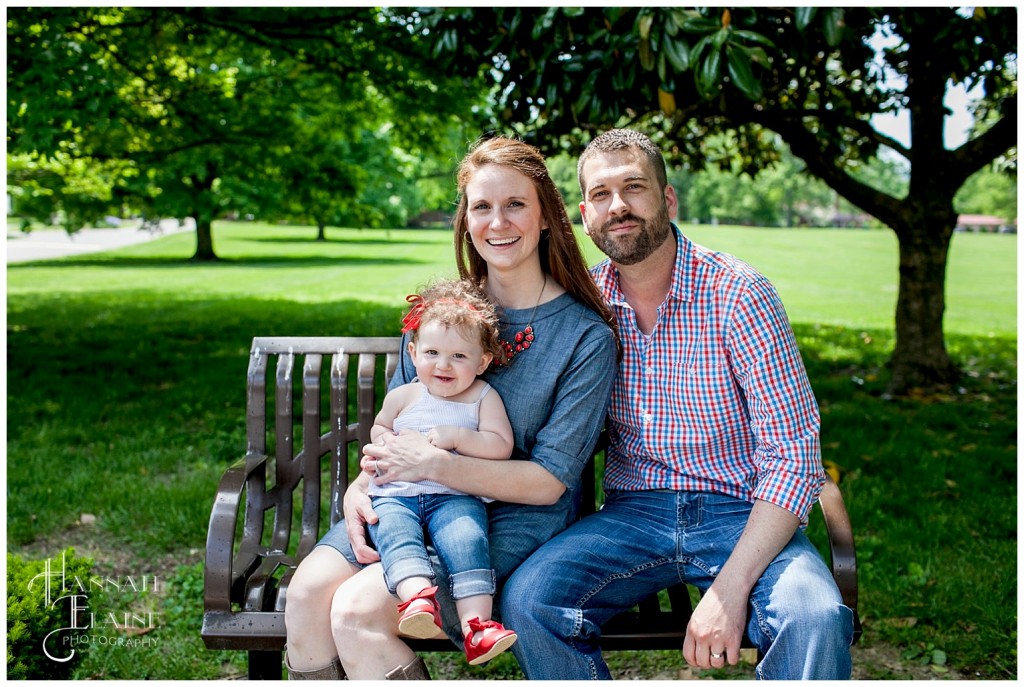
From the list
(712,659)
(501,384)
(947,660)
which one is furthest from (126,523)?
(947,660)

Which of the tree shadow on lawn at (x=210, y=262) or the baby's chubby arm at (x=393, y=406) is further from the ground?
the tree shadow on lawn at (x=210, y=262)

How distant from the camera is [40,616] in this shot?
9.46ft

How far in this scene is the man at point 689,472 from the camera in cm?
237

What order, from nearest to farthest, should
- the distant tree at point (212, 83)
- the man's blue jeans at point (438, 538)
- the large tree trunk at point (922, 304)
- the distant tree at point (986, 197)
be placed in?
the man's blue jeans at point (438, 538)
the distant tree at point (212, 83)
the large tree trunk at point (922, 304)
the distant tree at point (986, 197)

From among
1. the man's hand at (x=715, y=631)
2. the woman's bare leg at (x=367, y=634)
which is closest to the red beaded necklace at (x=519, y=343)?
the woman's bare leg at (x=367, y=634)

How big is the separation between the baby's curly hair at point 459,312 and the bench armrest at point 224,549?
0.78 metres

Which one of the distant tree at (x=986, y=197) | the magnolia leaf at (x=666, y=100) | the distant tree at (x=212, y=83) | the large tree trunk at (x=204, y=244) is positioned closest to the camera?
the magnolia leaf at (x=666, y=100)

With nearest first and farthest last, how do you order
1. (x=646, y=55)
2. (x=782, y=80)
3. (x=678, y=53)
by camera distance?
(x=678, y=53) < (x=646, y=55) < (x=782, y=80)

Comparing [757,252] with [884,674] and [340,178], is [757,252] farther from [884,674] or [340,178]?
[884,674]

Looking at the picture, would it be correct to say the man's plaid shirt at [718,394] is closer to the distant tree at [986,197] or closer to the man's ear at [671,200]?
the man's ear at [671,200]

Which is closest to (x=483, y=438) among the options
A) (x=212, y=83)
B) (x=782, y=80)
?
(x=782, y=80)

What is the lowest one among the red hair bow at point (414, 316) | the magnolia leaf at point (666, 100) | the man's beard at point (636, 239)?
the red hair bow at point (414, 316)

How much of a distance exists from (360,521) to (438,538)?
0.30 metres

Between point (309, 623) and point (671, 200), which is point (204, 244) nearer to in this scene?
point (671, 200)
